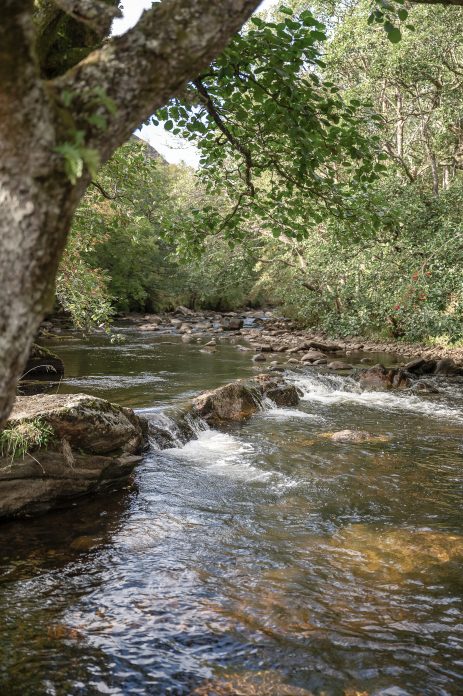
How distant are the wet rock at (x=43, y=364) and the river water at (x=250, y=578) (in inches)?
255

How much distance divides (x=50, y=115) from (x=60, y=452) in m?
6.17

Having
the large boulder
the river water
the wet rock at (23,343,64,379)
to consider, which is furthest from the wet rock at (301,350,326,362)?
the river water

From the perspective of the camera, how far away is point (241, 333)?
3022 cm

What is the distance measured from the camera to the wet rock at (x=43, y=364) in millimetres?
15484

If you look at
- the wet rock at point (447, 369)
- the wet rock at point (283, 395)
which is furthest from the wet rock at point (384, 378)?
the wet rock at point (283, 395)

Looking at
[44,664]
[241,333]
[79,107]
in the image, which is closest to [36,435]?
[44,664]

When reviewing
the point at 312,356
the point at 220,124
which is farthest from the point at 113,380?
the point at 220,124

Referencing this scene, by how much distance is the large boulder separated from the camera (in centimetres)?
1230

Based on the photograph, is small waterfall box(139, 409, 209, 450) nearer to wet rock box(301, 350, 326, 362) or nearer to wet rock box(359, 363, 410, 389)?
wet rock box(359, 363, 410, 389)

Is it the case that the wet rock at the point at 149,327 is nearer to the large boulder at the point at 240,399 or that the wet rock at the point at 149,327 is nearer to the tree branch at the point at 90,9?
the large boulder at the point at 240,399

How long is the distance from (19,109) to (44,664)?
3.79 m

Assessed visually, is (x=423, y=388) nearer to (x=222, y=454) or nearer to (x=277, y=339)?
(x=222, y=454)

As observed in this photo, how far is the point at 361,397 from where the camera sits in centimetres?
1541

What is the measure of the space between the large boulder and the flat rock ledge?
351 centimetres
